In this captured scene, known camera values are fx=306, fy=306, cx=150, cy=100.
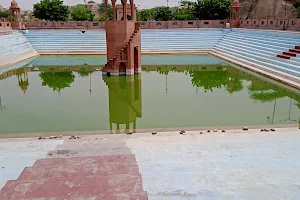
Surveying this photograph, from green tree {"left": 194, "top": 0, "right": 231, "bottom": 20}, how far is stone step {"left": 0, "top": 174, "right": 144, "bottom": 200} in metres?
33.2

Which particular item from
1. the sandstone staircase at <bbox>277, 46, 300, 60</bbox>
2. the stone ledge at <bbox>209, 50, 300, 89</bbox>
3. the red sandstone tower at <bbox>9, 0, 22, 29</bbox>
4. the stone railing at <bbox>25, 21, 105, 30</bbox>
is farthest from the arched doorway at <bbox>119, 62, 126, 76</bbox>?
the red sandstone tower at <bbox>9, 0, 22, 29</bbox>

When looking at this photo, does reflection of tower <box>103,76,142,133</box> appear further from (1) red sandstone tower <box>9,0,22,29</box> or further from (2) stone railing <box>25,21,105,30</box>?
(1) red sandstone tower <box>9,0,22,29</box>

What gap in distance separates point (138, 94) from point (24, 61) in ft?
37.0

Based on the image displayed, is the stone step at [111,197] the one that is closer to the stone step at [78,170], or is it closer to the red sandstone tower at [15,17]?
the stone step at [78,170]

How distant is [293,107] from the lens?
28.8ft

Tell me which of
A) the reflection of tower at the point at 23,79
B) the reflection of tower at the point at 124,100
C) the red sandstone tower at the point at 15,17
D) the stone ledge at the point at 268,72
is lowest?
the reflection of tower at the point at 124,100

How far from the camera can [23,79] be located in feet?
44.2

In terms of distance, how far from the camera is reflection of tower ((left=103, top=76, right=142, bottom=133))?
7.93 metres

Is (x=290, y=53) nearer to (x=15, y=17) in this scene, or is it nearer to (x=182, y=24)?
(x=182, y=24)

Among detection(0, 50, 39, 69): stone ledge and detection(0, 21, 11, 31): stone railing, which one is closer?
detection(0, 50, 39, 69): stone ledge

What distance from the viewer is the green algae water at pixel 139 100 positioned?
750cm

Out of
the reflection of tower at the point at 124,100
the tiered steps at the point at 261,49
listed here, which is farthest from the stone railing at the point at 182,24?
the reflection of tower at the point at 124,100

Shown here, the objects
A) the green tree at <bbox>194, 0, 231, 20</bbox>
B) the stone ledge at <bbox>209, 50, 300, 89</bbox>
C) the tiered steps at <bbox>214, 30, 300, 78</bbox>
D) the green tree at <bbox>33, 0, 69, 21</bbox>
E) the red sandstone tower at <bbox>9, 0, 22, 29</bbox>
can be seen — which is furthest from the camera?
the green tree at <bbox>194, 0, 231, 20</bbox>

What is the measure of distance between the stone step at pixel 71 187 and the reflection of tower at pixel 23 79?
29.4 ft
